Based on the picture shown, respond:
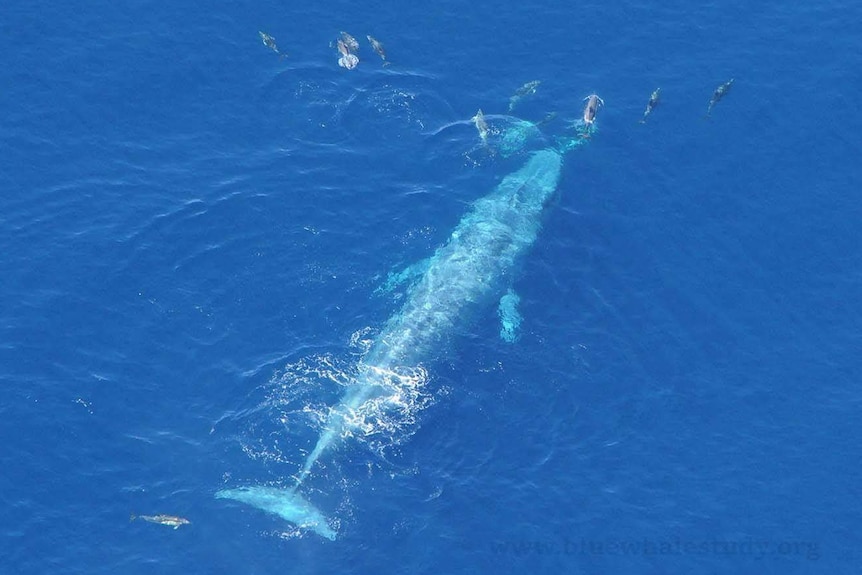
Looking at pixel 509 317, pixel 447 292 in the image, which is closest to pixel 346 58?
pixel 447 292

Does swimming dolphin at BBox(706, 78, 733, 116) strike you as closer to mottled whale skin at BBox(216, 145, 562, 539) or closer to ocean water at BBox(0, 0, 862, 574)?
ocean water at BBox(0, 0, 862, 574)

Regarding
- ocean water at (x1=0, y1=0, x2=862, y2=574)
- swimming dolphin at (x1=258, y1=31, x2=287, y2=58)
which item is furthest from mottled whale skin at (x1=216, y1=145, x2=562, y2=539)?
swimming dolphin at (x1=258, y1=31, x2=287, y2=58)

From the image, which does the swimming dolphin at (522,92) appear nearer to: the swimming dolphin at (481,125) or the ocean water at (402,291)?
the ocean water at (402,291)

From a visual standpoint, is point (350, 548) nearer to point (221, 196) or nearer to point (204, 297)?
point (204, 297)

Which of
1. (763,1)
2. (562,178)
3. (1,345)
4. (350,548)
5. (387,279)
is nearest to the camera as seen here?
(350,548)

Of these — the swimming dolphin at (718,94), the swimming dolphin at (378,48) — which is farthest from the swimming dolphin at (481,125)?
the swimming dolphin at (718,94)

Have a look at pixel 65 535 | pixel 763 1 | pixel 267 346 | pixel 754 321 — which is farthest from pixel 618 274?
pixel 65 535

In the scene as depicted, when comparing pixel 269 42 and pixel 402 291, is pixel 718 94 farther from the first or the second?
pixel 269 42
